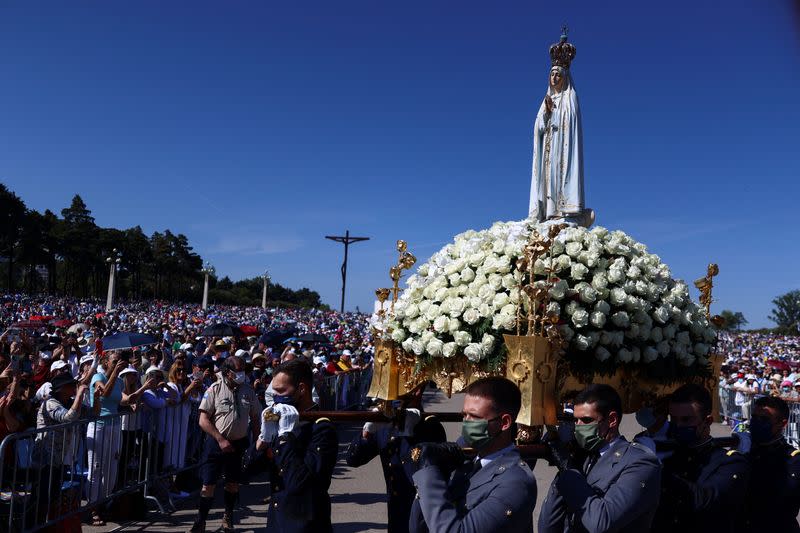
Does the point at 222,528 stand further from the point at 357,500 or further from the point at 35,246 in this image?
the point at 35,246

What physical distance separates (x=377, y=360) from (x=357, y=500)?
490 cm

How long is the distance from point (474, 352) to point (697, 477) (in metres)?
1.34

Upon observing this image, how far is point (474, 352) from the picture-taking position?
3607 millimetres

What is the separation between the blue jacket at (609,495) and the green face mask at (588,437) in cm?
12

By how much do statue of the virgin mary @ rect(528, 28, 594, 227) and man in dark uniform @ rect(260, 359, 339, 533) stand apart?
3.04 metres

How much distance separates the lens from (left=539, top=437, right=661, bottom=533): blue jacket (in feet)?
9.11

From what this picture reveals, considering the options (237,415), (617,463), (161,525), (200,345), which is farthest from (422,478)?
(200,345)

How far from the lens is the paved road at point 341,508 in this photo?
290 inches

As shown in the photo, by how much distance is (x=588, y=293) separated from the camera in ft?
12.1

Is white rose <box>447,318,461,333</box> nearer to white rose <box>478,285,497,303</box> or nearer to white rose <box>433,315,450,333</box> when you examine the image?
white rose <box>433,315,450,333</box>

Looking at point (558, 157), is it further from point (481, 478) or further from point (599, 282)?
point (481, 478)

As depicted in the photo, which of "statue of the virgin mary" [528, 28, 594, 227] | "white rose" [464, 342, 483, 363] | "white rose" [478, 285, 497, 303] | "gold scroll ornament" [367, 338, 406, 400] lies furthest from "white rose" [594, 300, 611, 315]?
"statue of the virgin mary" [528, 28, 594, 227]

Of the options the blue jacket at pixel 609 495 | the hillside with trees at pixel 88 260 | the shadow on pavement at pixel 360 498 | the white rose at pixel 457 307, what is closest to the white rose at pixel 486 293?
the white rose at pixel 457 307

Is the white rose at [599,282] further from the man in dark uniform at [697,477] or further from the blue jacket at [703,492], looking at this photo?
the blue jacket at [703,492]
